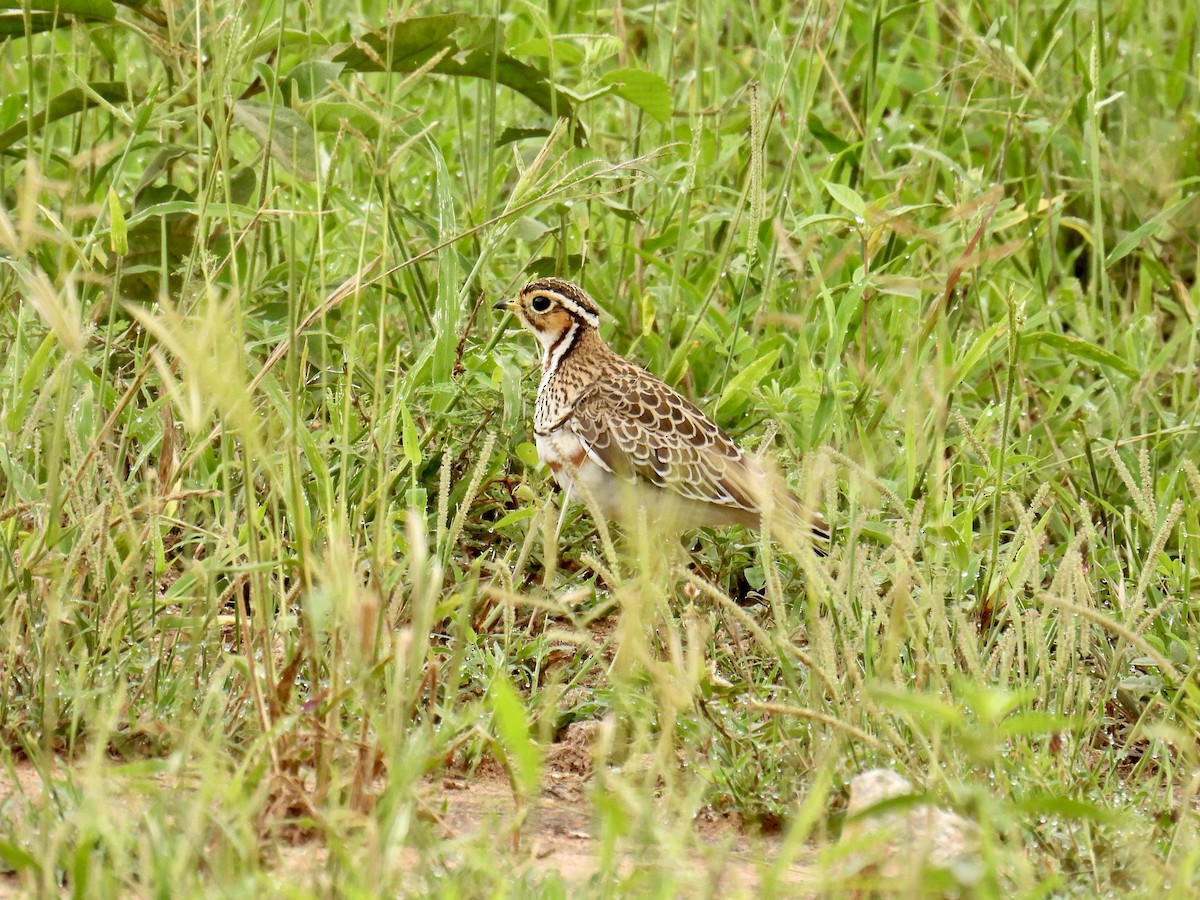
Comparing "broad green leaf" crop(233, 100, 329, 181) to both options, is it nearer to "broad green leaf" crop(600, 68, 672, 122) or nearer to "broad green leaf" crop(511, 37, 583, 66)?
"broad green leaf" crop(511, 37, 583, 66)

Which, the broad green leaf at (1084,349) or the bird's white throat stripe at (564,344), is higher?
the broad green leaf at (1084,349)

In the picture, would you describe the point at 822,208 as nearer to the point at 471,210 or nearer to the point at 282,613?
the point at 471,210

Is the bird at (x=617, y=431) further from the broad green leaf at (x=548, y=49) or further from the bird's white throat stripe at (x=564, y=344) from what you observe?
the broad green leaf at (x=548, y=49)

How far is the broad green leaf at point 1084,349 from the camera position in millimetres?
4867

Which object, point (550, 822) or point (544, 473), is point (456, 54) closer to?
point (544, 473)

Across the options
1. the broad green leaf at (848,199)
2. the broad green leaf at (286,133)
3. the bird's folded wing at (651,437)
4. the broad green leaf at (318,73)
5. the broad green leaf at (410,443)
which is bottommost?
the bird's folded wing at (651,437)

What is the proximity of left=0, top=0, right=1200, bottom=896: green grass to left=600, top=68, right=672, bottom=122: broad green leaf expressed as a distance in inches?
0.9

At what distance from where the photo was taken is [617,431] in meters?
4.93

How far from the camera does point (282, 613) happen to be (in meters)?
3.22

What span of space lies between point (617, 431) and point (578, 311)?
1.38 ft

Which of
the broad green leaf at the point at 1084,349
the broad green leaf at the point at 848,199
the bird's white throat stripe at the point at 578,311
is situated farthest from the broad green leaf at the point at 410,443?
the broad green leaf at the point at 1084,349

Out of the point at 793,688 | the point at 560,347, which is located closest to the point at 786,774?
the point at 793,688

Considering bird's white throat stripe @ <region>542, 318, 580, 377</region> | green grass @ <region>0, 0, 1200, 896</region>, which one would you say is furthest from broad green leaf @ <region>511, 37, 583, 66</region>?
bird's white throat stripe @ <region>542, 318, 580, 377</region>

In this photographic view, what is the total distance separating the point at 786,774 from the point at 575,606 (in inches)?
49.8
